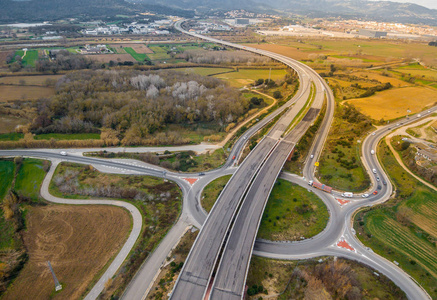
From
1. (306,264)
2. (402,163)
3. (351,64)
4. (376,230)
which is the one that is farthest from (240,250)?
(351,64)

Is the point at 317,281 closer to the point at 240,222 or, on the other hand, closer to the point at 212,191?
the point at 240,222

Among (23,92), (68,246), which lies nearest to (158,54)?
(23,92)

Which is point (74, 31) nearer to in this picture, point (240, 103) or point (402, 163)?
point (240, 103)

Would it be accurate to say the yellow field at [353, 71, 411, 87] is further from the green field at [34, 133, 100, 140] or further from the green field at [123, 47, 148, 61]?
the green field at [34, 133, 100, 140]

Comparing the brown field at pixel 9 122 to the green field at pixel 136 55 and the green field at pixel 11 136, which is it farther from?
the green field at pixel 136 55

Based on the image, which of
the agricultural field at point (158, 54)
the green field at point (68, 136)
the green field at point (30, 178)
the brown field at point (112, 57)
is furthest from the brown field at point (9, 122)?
the agricultural field at point (158, 54)

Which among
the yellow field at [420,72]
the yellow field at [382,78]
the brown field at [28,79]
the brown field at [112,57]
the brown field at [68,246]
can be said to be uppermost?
the yellow field at [420,72]

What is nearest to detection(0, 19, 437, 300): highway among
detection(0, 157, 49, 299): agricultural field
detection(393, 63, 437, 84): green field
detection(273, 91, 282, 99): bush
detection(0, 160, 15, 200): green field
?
detection(0, 157, 49, 299): agricultural field
